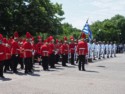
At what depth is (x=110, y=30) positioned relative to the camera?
85875 millimetres

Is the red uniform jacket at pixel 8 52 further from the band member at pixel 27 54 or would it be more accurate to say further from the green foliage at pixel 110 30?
the green foliage at pixel 110 30

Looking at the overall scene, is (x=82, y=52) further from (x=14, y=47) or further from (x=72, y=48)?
(x=72, y=48)

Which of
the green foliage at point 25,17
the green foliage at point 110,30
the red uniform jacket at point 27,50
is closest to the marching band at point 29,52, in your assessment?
the red uniform jacket at point 27,50

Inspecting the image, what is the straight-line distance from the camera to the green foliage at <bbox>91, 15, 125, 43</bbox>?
80544 millimetres

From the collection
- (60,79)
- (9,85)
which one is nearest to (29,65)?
(60,79)

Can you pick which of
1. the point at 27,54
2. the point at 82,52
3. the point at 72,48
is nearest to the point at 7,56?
the point at 27,54

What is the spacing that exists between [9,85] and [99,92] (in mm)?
3535

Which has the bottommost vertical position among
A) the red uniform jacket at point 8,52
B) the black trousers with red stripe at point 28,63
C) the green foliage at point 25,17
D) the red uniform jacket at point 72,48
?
the black trousers with red stripe at point 28,63

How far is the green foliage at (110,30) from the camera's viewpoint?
8054cm

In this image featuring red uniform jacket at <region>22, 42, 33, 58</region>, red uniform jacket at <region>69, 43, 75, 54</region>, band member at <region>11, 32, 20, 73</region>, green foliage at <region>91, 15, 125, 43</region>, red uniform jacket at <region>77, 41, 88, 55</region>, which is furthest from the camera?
green foliage at <region>91, 15, 125, 43</region>

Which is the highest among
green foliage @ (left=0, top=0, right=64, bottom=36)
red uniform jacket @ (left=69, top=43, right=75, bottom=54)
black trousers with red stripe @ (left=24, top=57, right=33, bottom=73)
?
green foliage @ (left=0, top=0, right=64, bottom=36)

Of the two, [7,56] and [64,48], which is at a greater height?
[64,48]

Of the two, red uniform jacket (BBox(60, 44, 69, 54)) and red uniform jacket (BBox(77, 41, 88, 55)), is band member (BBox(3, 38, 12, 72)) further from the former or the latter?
red uniform jacket (BBox(60, 44, 69, 54))

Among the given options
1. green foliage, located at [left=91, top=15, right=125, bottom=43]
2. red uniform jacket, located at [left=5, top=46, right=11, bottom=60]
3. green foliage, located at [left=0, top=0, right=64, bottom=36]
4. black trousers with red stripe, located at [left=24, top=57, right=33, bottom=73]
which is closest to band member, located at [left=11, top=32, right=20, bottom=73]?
red uniform jacket, located at [left=5, top=46, right=11, bottom=60]
